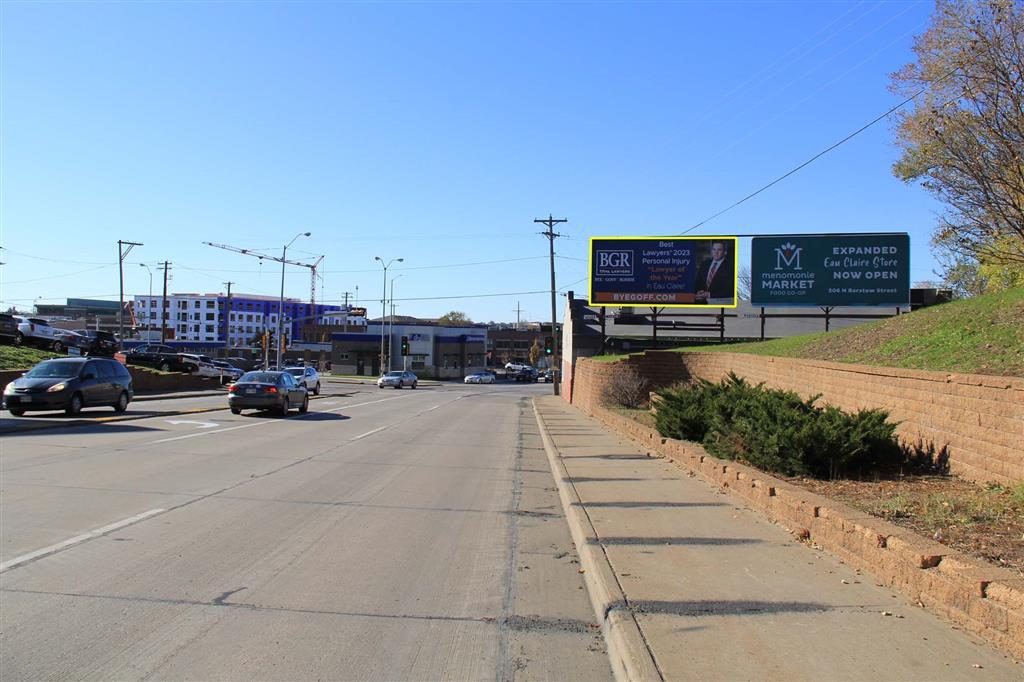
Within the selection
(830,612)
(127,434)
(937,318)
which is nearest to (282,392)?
(127,434)

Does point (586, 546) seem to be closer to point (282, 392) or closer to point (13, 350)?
point (282, 392)

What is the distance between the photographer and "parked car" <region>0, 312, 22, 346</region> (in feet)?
141

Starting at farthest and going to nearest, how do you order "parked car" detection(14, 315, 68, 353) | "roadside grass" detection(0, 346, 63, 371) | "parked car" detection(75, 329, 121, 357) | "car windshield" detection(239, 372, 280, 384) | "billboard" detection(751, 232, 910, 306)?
1. "parked car" detection(75, 329, 121, 357)
2. "parked car" detection(14, 315, 68, 353)
3. "roadside grass" detection(0, 346, 63, 371)
4. "billboard" detection(751, 232, 910, 306)
5. "car windshield" detection(239, 372, 280, 384)

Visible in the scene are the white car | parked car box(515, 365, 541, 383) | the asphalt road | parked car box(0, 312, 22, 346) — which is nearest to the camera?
the asphalt road

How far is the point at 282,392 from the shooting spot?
2630 cm

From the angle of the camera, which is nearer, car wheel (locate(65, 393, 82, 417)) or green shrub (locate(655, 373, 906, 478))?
green shrub (locate(655, 373, 906, 478))

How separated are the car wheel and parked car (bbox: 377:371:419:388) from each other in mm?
43136

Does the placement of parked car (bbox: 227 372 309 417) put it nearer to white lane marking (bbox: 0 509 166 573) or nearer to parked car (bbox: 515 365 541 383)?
white lane marking (bbox: 0 509 166 573)

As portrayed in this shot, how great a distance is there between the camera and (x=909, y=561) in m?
5.68

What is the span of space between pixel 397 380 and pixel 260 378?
40529mm

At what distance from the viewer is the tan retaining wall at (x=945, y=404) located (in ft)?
26.5

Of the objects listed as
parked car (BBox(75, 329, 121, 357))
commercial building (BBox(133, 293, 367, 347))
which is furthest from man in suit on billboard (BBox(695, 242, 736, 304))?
commercial building (BBox(133, 293, 367, 347))

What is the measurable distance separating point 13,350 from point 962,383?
40766 mm

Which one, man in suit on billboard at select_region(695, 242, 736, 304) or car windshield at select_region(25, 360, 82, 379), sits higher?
man in suit on billboard at select_region(695, 242, 736, 304)
